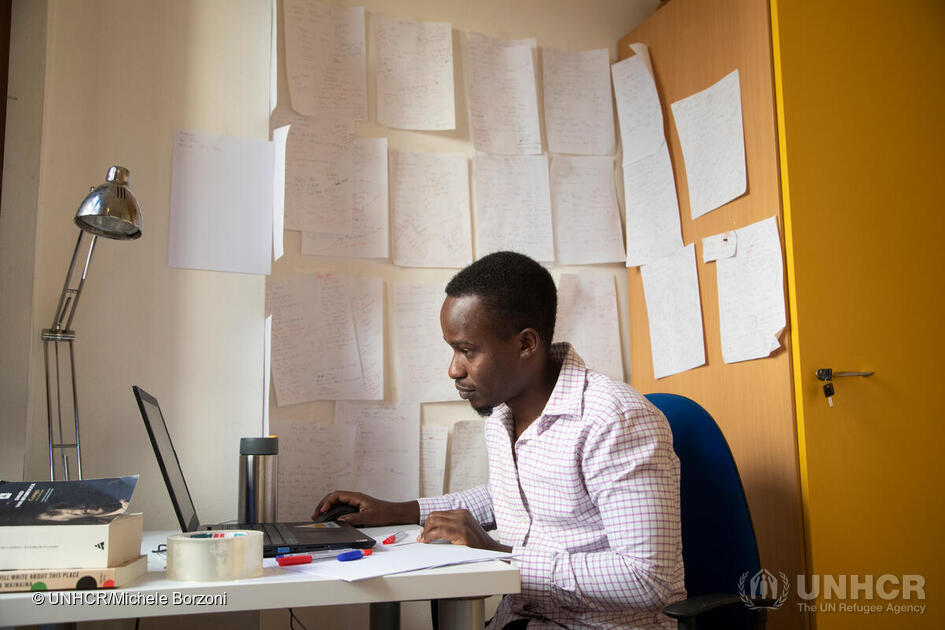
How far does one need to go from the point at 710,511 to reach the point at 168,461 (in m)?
1.06

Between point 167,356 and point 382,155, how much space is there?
80 cm

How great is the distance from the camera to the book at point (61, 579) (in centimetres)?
93

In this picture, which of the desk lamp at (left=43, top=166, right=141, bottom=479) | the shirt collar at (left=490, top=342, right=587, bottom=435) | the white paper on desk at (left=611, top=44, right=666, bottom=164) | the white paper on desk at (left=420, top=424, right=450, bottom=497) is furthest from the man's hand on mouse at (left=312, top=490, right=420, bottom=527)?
the white paper on desk at (left=611, top=44, right=666, bottom=164)

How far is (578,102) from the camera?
8.09 feet

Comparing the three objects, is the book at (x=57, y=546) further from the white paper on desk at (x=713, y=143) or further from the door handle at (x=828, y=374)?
the white paper on desk at (x=713, y=143)

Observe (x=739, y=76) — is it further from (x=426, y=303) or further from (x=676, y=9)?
(x=426, y=303)

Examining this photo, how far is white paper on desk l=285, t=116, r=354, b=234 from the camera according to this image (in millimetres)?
2076

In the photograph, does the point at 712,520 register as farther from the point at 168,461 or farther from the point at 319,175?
the point at 319,175

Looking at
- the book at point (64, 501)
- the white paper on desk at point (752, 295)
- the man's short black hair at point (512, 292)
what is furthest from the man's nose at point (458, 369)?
the white paper on desk at point (752, 295)

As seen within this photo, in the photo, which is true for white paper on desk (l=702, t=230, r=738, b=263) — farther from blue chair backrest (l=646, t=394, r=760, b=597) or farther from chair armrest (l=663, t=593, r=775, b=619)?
chair armrest (l=663, t=593, r=775, b=619)

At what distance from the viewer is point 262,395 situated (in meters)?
2.05

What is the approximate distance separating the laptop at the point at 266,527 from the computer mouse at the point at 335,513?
4 centimetres

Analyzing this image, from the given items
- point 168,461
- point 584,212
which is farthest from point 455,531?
point 584,212

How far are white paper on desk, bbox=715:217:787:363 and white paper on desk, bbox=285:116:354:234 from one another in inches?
40.9
